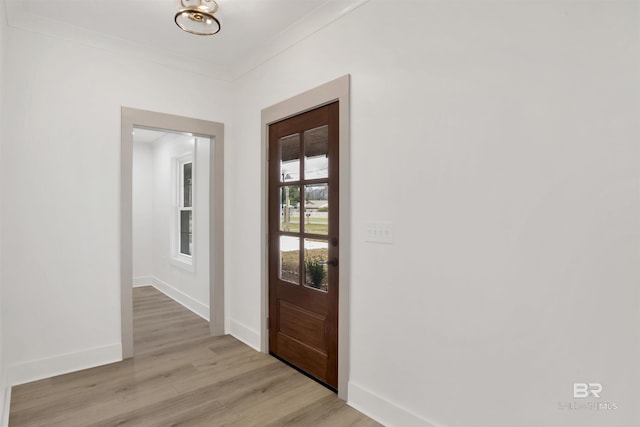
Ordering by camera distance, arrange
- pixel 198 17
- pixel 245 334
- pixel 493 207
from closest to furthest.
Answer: pixel 493 207, pixel 198 17, pixel 245 334

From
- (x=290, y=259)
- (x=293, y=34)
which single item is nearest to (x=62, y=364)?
(x=290, y=259)

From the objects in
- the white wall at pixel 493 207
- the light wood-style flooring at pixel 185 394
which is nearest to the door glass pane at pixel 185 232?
the light wood-style flooring at pixel 185 394

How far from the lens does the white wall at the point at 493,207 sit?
127 centimetres

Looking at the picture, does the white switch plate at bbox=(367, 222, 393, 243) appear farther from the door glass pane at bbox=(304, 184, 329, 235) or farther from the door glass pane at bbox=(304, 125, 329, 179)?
the door glass pane at bbox=(304, 125, 329, 179)

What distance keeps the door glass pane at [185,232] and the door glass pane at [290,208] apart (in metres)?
2.63

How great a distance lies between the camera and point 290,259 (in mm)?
2811

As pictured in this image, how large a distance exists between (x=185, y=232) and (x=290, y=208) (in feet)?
9.55

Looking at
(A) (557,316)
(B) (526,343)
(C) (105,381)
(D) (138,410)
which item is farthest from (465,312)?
(C) (105,381)

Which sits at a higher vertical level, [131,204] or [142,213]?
[131,204]

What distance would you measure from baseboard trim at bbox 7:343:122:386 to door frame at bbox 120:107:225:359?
0.11 meters

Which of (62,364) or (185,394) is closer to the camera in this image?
(185,394)

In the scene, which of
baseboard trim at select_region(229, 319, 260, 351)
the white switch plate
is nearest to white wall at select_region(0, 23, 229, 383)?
baseboard trim at select_region(229, 319, 260, 351)

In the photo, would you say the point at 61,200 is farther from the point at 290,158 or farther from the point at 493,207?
the point at 493,207

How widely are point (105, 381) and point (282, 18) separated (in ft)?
9.99
